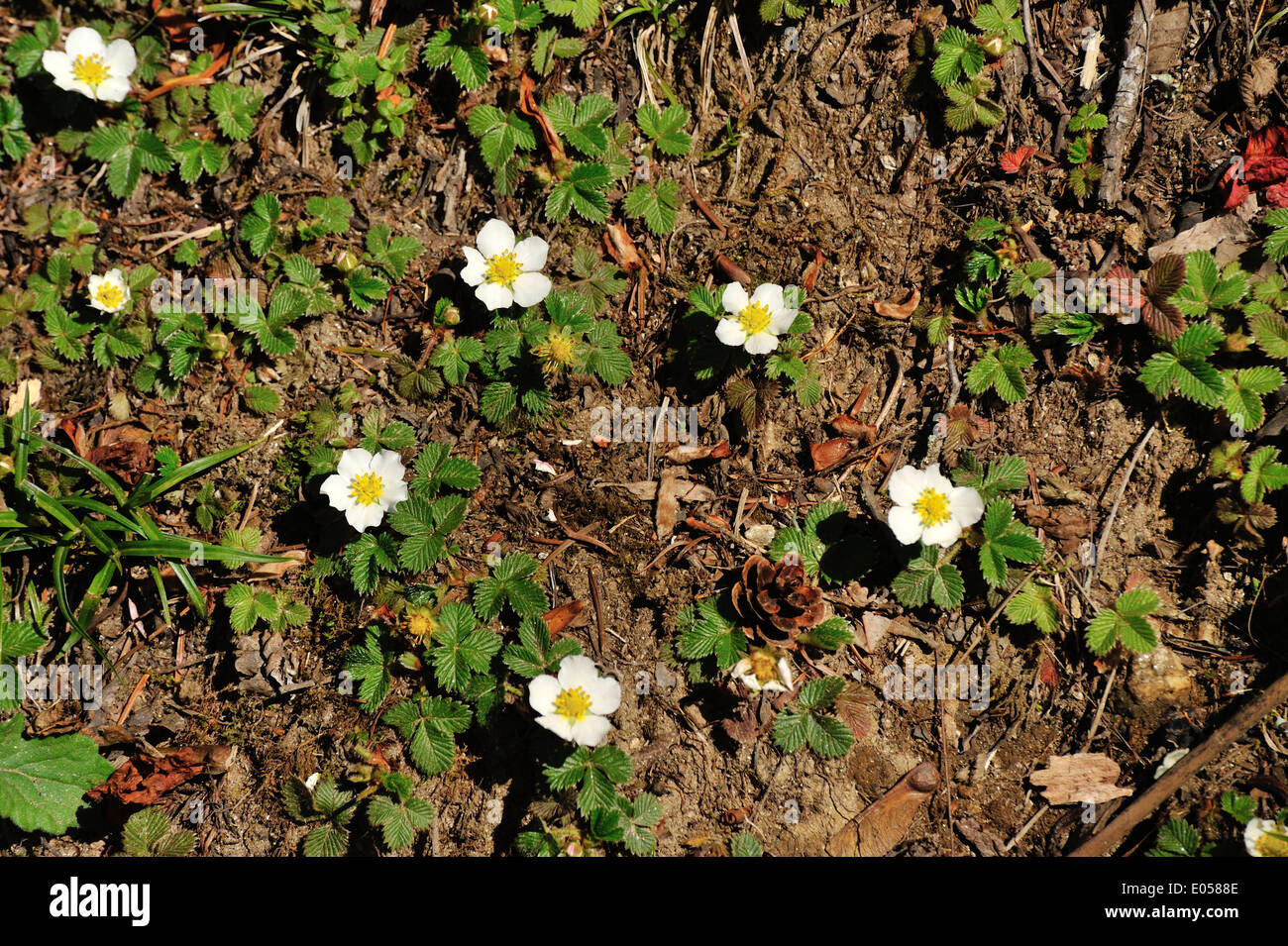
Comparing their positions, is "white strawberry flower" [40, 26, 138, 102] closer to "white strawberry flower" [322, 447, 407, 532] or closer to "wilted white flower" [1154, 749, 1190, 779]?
"white strawberry flower" [322, 447, 407, 532]

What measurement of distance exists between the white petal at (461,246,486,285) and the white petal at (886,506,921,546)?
2035mm

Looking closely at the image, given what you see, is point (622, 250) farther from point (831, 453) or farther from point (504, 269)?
point (831, 453)

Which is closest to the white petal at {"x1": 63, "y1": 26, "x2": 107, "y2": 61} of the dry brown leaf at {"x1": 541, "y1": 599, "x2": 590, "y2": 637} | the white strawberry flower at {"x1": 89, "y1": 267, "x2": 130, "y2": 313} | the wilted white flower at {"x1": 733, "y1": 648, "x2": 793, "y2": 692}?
the white strawberry flower at {"x1": 89, "y1": 267, "x2": 130, "y2": 313}

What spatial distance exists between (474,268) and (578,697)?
1.89m

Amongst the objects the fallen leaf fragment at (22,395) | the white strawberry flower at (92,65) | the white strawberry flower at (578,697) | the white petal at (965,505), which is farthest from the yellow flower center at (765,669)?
the white strawberry flower at (92,65)

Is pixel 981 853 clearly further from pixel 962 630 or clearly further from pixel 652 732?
pixel 652 732

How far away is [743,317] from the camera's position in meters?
3.33

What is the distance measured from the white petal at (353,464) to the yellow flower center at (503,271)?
94 centimetres

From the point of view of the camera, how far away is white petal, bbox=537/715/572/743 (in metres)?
3.09

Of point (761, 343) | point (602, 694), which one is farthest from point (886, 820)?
point (761, 343)
